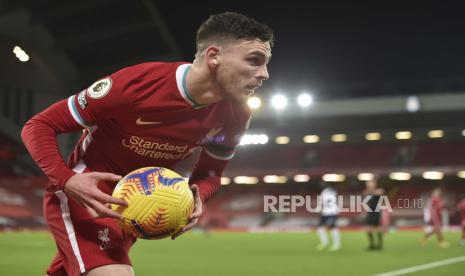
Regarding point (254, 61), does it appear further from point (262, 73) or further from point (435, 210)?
point (435, 210)

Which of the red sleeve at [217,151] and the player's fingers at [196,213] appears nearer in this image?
the player's fingers at [196,213]

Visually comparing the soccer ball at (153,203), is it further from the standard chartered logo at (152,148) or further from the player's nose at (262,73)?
the player's nose at (262,73)

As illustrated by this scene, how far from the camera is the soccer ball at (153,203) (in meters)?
2.85

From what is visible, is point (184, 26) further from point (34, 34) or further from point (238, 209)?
point (238, 209)

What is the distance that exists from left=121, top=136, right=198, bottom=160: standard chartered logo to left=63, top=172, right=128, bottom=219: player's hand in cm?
48

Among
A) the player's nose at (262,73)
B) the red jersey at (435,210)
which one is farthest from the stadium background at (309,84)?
the player's nose at (262,73)

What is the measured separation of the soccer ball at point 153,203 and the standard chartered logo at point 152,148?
0.72 feet

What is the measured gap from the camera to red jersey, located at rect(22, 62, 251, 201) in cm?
287

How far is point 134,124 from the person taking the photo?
316 centimetres

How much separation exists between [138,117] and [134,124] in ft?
0.17

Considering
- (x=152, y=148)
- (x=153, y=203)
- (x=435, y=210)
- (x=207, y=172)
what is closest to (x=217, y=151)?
(x=207, y=172)

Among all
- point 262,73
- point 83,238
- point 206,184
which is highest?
point 262,73

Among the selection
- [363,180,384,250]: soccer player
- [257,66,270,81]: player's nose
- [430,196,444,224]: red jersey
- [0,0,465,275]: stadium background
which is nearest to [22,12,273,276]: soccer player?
[257,66,270,81]: player's nose

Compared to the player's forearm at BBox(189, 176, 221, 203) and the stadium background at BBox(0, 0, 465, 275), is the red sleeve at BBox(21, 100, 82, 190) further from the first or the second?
the stadium background at BBox(0, 0, 465, 275)
